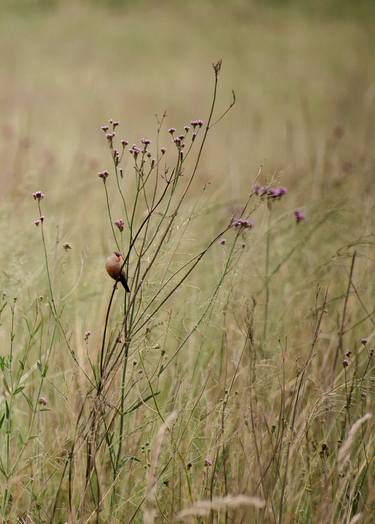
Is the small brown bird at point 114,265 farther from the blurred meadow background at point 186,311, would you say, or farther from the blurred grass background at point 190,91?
the blurred grass background at point 190,91

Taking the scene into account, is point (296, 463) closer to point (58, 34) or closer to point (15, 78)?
point (15, 78)

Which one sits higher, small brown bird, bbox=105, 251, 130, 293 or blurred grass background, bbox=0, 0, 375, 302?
blurred grass background, bbox=0, 0, 375, 302

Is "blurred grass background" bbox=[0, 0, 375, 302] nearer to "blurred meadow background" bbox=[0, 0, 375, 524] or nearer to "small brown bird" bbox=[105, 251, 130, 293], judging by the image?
"blurred meadow background" bbox=[0, 0, 375, 524]

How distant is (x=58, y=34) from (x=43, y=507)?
12054 mm

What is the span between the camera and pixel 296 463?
4.41ft

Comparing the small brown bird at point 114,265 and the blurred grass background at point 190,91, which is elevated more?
the blurred grass background at point 190,91

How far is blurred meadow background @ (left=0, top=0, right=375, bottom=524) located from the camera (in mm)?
1285

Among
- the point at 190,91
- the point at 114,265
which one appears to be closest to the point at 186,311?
the point at 114,265

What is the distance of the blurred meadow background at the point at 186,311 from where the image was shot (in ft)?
4.22

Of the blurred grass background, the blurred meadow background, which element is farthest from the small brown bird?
the blurred grass background

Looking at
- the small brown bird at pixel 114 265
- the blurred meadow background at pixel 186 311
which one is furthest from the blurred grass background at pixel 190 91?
the small brown bird at pixel 114 265

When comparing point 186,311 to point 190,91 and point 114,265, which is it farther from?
point 190,91

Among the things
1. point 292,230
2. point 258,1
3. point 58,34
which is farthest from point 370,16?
point 292,230

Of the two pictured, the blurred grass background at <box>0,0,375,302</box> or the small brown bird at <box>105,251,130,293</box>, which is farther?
the blurred grass background at <box>0,0,375,302</box>
